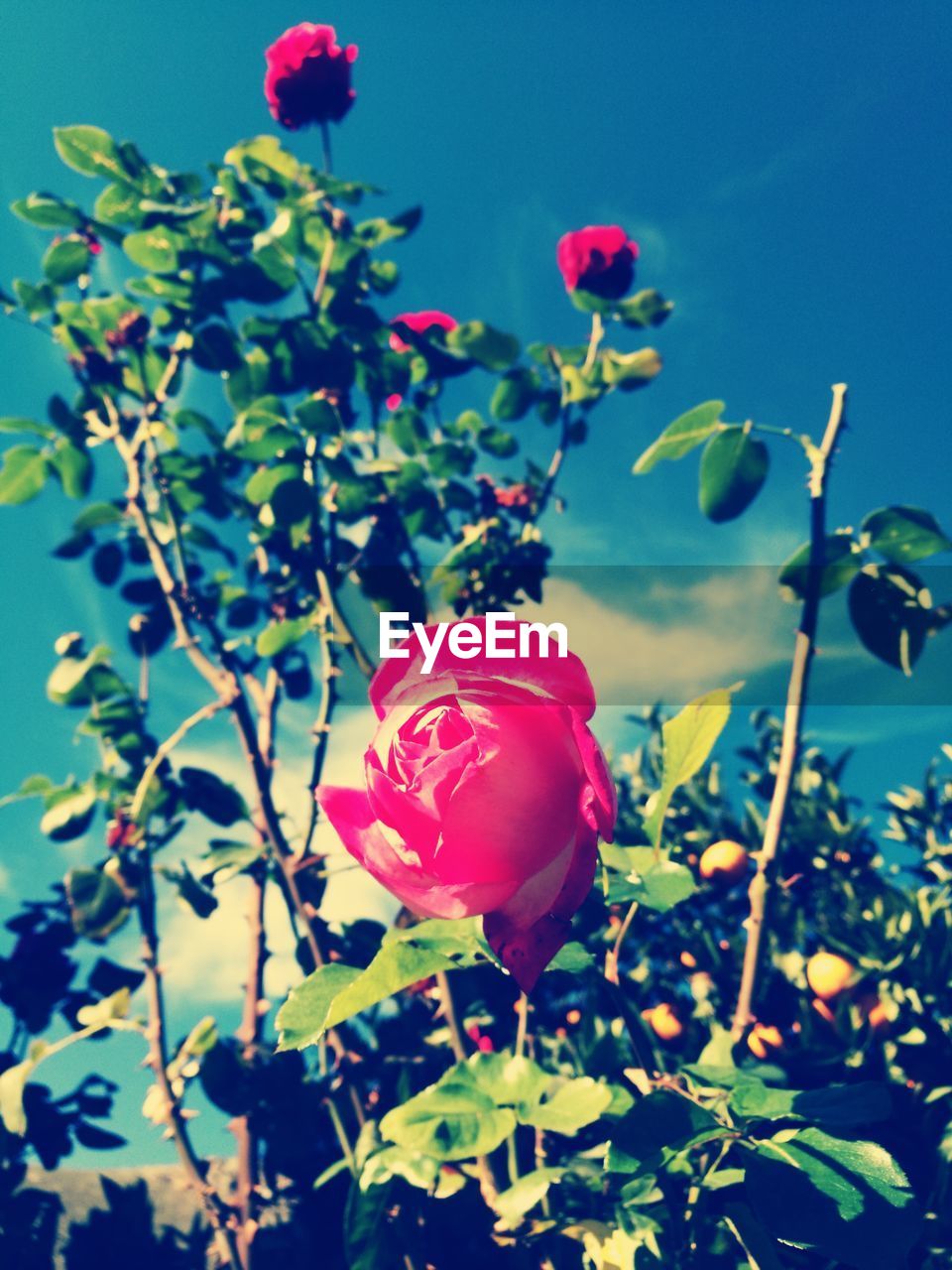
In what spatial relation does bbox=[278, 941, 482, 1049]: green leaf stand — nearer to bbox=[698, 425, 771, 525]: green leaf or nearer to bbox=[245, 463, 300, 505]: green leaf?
bbox=[698, 425, 771, 525]: green leaf

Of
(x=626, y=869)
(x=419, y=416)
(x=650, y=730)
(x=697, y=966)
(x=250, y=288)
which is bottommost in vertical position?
(x=697, y=966)

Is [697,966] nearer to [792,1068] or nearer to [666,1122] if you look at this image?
[792,1068]

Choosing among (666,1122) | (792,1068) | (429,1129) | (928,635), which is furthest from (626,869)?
(792,1068)

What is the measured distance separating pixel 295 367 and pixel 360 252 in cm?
32

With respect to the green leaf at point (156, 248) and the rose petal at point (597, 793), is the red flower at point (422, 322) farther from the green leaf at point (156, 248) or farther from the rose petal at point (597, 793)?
the rose petal at point (597, 793)

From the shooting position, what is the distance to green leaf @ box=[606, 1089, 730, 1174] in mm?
718

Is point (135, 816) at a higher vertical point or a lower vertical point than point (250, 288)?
lower

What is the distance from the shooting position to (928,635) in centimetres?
110

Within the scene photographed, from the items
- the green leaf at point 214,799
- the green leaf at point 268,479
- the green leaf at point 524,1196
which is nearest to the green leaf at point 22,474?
the green leaf at point 268,479

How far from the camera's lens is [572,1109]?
912 mm

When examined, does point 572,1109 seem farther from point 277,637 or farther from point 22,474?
point 22,474

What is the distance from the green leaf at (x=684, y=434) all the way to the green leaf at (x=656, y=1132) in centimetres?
76

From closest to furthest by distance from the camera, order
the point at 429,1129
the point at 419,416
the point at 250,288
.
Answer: the point at 429,1129 < the point at 250,288 < the point at 419,416

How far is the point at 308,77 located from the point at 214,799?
62.3 inches
